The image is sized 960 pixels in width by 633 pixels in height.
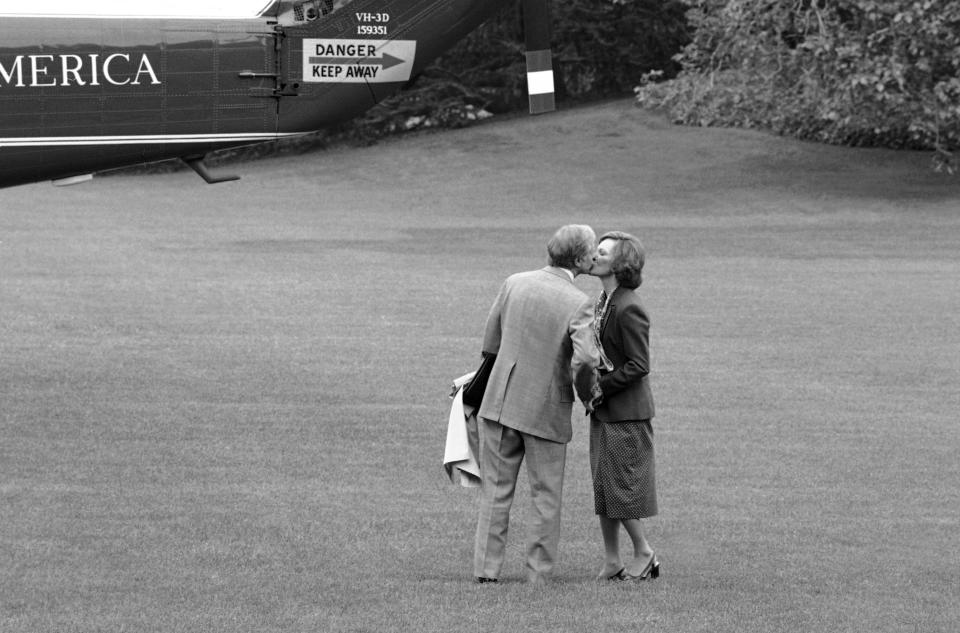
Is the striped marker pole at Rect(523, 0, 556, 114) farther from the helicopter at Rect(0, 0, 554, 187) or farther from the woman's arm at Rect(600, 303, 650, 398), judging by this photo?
the woman's arm at Rect(600, 303, 650, 398)

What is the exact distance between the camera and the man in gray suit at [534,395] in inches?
318

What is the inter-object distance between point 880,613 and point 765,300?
14605 millimetres

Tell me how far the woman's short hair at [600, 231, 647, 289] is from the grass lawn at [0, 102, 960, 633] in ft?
5.42

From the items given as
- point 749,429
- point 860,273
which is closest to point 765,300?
point 860,273

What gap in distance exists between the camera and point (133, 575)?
330 inches

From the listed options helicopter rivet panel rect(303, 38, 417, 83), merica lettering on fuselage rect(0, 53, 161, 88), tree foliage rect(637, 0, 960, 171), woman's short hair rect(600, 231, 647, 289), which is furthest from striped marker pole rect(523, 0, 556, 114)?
tree foliage rect(637, 0, 960, 171)

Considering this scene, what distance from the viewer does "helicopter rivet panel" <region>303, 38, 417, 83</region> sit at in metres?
15.9

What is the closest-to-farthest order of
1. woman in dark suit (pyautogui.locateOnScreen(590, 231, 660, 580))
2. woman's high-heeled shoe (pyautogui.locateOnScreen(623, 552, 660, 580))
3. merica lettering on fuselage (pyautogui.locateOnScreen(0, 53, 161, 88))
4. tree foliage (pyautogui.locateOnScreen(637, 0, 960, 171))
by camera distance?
woman in dark suit (pyautogui.locateOnScreen(590, 231, 660, 580)) → woman's high-heeled shoe (pyautogui.locateOnScreen(623, 552, 660, 580)) → merica lettering on fuselage (pyautogui.locateOnScreen(0, 53, 161, 88)) → tree foliage (pyautogui.locateOnScreen(637, 0, 960, 171))

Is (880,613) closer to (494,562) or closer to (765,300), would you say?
(494,562)

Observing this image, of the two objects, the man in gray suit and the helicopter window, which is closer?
the man in gray suit

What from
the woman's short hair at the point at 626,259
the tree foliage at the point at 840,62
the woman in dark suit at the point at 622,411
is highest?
the tree foliage at the point at 840,62

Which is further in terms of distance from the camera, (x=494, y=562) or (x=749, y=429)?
(x=749, y=429)

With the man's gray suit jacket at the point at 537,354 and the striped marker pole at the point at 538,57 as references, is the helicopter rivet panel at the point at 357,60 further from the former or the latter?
the man's gray suit jacket at the point at 537,354

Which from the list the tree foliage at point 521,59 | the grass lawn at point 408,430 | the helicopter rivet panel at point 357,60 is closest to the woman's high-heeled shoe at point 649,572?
the grass lawn at point 408,430
